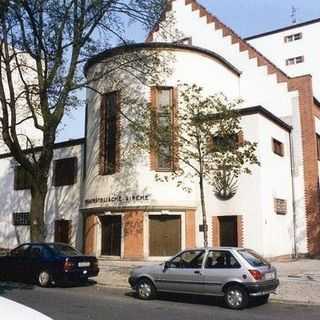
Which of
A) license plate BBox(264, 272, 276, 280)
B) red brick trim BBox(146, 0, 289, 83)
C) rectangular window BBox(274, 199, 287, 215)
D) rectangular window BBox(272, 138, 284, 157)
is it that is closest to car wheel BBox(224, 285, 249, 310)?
license plate BBox(264, 272, 276, 280)

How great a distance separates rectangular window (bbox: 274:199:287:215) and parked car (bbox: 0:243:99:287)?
38.0 feet

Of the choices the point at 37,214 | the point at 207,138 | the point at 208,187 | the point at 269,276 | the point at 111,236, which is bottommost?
the point at 269,276

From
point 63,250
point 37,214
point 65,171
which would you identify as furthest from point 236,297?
point 65,171

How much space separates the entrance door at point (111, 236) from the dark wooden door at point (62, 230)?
13.2 feet

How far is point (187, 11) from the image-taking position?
33625 mm

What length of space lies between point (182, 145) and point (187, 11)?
1575 centimetres

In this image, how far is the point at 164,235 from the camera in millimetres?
25625

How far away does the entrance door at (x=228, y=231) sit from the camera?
25203 mm

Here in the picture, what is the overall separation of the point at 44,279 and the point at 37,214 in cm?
485

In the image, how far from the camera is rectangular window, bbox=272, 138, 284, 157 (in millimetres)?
26603

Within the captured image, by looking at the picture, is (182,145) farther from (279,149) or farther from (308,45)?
(308,45)

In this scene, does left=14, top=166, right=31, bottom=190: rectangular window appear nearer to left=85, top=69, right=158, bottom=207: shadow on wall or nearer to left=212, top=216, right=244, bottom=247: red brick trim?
left=85, top=69, right=158, bottom=207: shadow on wall

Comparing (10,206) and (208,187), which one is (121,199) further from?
(10,206)

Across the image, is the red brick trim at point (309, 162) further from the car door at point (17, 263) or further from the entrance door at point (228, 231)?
the car door at point (17, 263)
